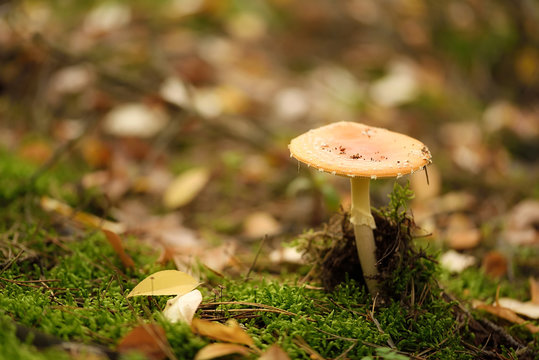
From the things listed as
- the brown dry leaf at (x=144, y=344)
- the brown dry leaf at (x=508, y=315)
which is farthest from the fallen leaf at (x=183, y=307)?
the brown dry leaf at (x=508, y=315)

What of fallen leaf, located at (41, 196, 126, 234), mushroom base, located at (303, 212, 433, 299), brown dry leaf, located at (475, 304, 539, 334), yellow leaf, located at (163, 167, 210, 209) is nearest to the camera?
mushroom base, located at (303, 212, 433, 299)

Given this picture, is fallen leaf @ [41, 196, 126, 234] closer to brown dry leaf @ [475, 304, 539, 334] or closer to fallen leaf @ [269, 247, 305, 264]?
fallen leaf @ [269, 247, 305, 264]

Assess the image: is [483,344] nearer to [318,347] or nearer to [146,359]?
[318,347]

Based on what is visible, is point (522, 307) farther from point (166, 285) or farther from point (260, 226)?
point (166, 285)

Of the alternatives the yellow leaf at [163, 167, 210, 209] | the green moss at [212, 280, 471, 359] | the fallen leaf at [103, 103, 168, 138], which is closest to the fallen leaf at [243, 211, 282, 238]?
the yellow leaf at [163, 167, 210, 209]

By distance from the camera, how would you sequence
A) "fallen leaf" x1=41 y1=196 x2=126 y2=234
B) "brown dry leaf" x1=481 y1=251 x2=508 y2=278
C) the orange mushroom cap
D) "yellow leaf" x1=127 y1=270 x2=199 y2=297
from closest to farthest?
the orange mushroom cap, "yellow leaf" x1=127 y1=270 x2=199 y2=297, "fallen leaf" x1=41 y1=196 x2=126 y2=234, "brown dry leaf" x1=481 y1=251 x2=508 y2=278
